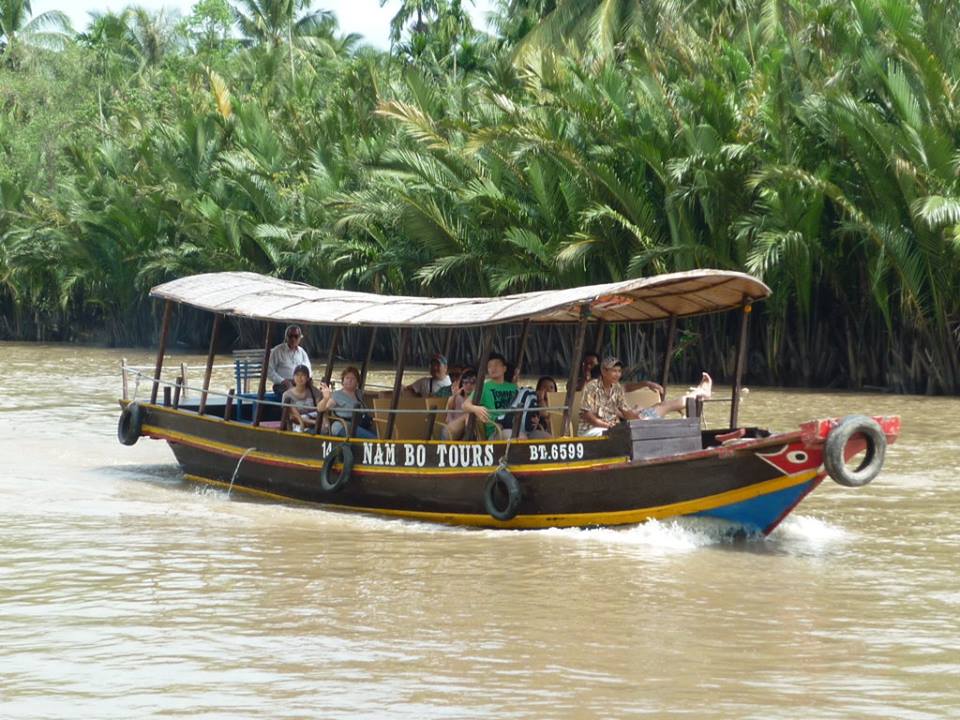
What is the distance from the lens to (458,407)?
39.8 feet

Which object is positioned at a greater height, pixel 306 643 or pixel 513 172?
pixel 513 172

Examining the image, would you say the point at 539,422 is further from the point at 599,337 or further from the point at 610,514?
the point at 599,337

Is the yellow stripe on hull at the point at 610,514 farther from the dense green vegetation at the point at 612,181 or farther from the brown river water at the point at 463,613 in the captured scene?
the dense green vegetation at the point at 612,181

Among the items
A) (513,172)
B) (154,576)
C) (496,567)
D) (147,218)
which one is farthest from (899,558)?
(147,218)

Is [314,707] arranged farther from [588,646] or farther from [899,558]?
[899,558]

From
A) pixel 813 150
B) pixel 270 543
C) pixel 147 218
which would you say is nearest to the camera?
pixel 270 543

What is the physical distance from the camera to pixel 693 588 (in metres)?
9.15

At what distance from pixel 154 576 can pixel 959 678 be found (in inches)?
192

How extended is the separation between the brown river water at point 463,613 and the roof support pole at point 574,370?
32.2 inches

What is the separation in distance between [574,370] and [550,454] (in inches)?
25.1

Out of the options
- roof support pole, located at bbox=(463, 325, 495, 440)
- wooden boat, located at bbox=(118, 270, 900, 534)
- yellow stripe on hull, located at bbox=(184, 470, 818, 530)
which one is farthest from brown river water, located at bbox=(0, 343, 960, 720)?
roof support pole, located at bbox=(463, 325, 495, 440)

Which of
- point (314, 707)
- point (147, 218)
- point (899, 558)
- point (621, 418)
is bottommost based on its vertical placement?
point (314, 707)

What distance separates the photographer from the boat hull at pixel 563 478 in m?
10.2

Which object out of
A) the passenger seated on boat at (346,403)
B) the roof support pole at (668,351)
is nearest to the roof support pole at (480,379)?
the passenger seated on boat at (346,403)
